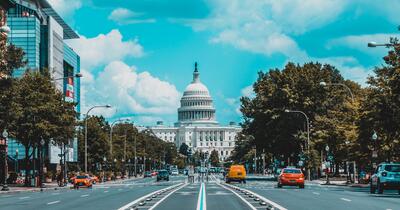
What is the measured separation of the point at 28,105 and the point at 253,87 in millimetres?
52240

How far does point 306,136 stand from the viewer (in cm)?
9312

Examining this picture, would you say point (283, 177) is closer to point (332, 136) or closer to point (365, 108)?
Answer: point (365, 108)

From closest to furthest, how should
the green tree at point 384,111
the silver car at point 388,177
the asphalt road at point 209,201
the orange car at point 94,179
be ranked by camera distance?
the asphalt road at point 209,201
the silver car at point 388,177
the green tree at point 384,111
the orange car at point 94,179

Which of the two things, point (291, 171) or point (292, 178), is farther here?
point (291, 171)

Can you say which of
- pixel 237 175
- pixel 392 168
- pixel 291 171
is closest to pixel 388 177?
pixel 392 168

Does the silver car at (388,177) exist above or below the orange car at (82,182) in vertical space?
above

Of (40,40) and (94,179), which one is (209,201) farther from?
(40,40)

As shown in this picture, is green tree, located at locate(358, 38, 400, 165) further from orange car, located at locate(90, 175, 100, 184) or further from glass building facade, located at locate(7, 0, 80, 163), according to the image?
glass building facade, located at locate(7, 0, 80, 163)

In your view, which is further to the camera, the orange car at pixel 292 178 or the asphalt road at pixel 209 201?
the orange car at pixel 292 178

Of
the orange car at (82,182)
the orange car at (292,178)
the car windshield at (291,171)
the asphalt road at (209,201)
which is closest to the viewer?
the asphalt road at (209,201)

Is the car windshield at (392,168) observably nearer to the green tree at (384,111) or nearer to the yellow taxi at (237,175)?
the green tree at (384,111)

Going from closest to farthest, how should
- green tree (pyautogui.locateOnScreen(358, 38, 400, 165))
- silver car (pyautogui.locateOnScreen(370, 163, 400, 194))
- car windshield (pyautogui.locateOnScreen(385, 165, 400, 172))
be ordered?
silver car (pyautogui.locateOnScreen(370, 163, 400, 194)), car windshield (pyautogui.locateOnScreen(385, 165, 400, 172)), green tree (pyautogui.locateOnScreen(358, 38, 400, 165))

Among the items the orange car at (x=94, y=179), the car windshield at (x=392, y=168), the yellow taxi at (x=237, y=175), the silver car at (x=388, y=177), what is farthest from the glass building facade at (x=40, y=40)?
the car windshield at (x=392, y=168)

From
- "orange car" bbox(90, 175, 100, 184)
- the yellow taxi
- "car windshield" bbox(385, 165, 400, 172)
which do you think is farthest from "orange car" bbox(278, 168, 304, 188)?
"orange car" bbox(90, 175, 100, 184)
